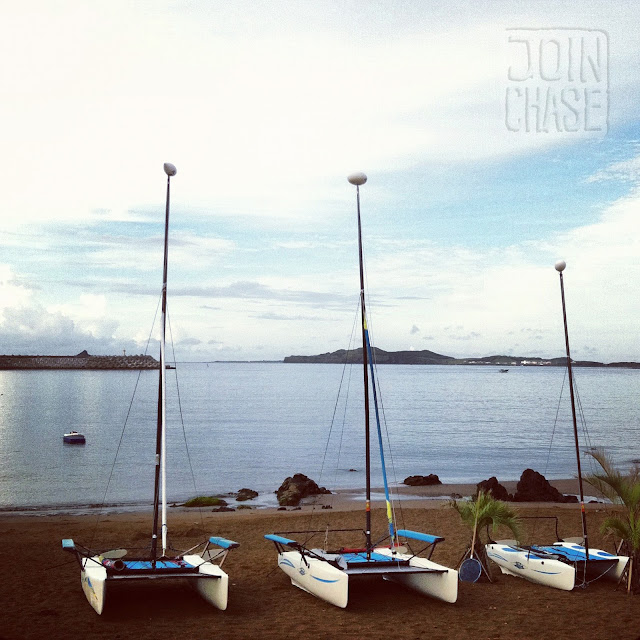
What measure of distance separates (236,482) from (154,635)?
3103 cm

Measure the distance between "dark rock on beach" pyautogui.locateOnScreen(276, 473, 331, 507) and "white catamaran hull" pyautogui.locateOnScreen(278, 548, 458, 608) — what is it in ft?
61.6

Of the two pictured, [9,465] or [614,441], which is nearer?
[9,465]

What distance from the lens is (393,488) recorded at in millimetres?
37375

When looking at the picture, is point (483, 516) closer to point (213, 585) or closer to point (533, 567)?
point (533, 567)

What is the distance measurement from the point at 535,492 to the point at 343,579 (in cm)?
2047

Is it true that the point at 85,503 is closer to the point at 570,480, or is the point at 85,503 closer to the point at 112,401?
the point at 570,480

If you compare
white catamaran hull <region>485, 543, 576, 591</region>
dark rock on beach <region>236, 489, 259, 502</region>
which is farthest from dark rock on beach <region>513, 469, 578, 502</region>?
white catamaran hull <region>485, 543, 576, 591</region>

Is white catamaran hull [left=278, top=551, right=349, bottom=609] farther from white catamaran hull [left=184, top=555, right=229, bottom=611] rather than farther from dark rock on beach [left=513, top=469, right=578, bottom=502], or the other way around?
dark rock on beach [left=513, top=469, right=578, bottom=502]

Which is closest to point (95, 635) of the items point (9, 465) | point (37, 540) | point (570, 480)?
point (37, 540)

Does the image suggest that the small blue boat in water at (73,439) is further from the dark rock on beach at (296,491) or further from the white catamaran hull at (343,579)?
the white catamaran hull at (343,579)

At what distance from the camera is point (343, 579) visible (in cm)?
1191

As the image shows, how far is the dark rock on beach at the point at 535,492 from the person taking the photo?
1181 inches

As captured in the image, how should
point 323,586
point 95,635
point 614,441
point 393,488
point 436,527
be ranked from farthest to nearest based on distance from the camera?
point 614,441 < point 393,488 < point 436,527 < point 323,586 < point 95,635

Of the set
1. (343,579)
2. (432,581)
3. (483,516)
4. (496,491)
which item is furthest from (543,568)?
(496,491)
